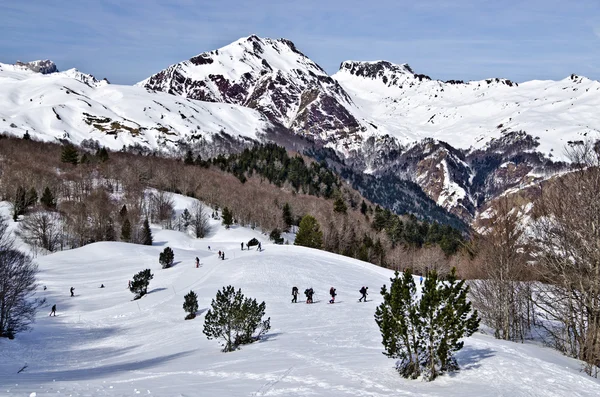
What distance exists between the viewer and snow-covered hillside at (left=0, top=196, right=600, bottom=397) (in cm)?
1597

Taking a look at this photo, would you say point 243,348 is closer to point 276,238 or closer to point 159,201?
point 276,238

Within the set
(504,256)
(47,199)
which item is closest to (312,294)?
(504,256)

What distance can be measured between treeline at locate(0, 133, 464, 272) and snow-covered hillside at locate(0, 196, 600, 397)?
112 ft

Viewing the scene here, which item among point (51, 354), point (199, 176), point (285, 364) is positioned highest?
point (199, 176)

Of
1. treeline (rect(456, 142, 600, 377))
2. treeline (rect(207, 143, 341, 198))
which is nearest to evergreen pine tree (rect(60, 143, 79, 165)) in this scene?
treeline (rect(207, 143, 341, 198))

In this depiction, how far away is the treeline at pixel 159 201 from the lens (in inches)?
3989

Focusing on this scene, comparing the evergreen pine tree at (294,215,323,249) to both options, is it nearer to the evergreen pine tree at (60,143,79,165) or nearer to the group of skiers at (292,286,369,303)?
the group of skiers at (292,286,369,303)

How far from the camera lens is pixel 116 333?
3675 cm

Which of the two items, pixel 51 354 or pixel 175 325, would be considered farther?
pixel 175 325

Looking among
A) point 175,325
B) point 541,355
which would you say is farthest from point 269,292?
point 541,355

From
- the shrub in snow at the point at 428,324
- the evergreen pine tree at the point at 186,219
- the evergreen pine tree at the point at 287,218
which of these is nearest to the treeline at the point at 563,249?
→ the shrub in snow at the point at 428,324

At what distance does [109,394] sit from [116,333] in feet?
79.7

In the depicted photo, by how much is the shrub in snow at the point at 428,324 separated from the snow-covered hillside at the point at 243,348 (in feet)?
Answer: 2.04

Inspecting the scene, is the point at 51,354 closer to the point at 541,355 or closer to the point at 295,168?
the point at 541,355
